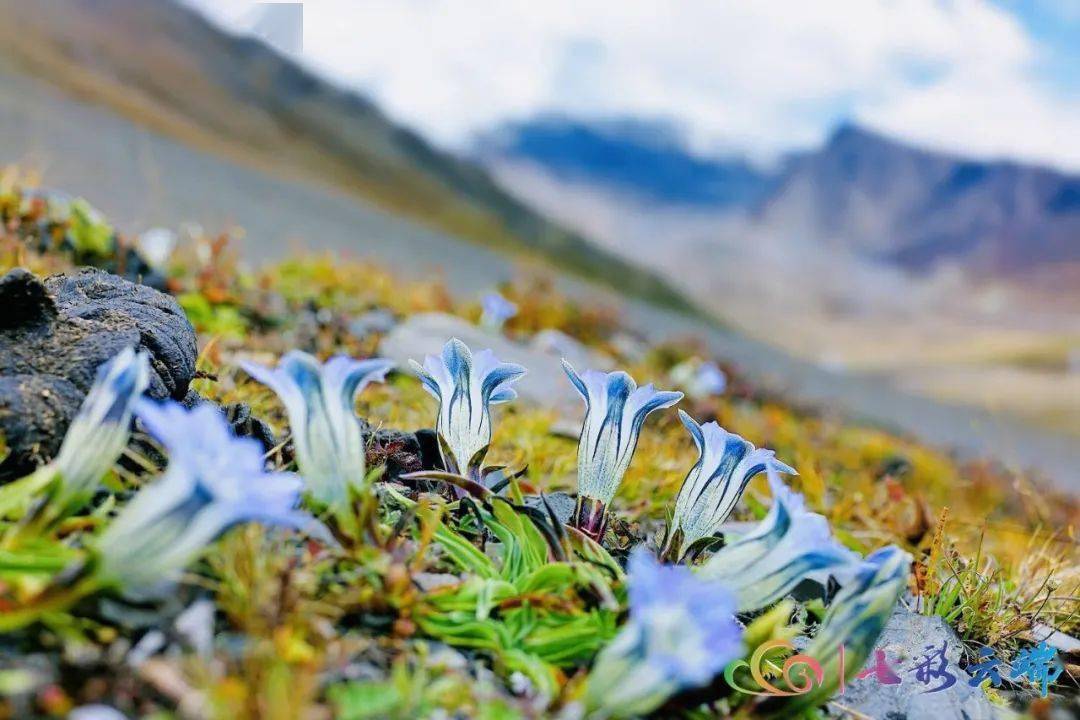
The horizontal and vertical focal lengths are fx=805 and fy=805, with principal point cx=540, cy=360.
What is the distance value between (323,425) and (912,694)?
5.52 feet

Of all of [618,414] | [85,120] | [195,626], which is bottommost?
[85,120]

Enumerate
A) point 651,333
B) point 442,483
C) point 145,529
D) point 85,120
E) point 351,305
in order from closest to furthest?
point 145,529
point 442,483
point 351,305
point 651,333
point 85,120

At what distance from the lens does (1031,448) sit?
16484 millimetres

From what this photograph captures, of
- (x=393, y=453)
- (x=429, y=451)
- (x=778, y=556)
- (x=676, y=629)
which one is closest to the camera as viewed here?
(x=676, y=629)

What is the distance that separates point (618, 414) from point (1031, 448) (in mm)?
A: 17322

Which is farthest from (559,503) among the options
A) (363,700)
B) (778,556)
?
(363,700)

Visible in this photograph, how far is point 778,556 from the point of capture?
1.83m

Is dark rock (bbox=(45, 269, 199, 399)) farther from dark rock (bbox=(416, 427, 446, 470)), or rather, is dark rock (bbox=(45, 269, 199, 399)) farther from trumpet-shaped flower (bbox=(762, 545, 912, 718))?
trumpet-shaped flower (bbox=(762, 545, 912, 718))

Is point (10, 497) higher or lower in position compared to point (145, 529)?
lower

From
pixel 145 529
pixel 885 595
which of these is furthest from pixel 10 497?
pixel 885 595

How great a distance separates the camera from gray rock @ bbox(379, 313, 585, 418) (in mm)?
5645

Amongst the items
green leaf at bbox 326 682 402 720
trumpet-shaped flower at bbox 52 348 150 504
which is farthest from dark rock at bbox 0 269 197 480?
green leaf at bbox 326 682 402 720

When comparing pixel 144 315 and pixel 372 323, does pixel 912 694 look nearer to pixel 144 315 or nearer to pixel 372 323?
pixel 144 315

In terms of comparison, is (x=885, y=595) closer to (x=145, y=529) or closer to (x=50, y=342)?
(x=145, y=529)
